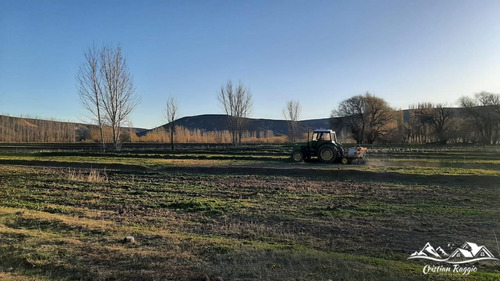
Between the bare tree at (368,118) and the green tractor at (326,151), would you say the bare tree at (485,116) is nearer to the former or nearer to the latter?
the bare tree at (368,118)

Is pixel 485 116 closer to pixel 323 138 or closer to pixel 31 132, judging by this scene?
pixel 323 138

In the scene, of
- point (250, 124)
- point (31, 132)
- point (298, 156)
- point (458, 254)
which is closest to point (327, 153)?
point (298, 156)

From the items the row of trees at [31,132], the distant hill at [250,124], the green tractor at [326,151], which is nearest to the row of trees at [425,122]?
the green tractor at [326,151]

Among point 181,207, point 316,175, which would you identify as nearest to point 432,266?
point 181,207

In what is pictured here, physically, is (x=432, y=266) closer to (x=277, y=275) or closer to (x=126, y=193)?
(x=277, y=275)

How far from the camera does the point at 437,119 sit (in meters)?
66.4

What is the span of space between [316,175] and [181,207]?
9.93 meters

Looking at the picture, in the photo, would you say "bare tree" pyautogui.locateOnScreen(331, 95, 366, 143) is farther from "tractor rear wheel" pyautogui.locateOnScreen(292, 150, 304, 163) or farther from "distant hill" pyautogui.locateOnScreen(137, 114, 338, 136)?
"distant hill" pyautogui.locateOnScreen(137, 114, 338, 136)

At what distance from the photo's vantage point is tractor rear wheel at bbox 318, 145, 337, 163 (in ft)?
71.1

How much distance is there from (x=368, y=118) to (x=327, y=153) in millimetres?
48825

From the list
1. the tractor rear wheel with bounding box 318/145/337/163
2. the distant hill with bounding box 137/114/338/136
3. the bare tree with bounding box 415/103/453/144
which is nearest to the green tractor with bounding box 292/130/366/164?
the tractor rear wheel with bounding box 318/145/337/163

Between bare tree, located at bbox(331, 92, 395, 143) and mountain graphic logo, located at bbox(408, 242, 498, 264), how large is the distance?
6282 centimetres

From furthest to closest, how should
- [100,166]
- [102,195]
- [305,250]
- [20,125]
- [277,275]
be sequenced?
[20,125]
[100,166]
[102,195]
[305,250]
[277,275]

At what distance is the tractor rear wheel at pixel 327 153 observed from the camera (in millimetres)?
21656
